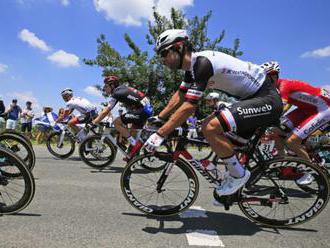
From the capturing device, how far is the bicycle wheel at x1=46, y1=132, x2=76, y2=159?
10.4 metres

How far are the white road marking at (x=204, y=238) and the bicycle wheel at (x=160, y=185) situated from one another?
1.62 ft

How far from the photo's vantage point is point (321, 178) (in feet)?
13.4

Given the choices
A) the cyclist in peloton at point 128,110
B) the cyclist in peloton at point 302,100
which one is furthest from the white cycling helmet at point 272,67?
the cyclist in peloton at point 128,110

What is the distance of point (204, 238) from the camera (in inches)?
148

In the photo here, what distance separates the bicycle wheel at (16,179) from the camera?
161 inches

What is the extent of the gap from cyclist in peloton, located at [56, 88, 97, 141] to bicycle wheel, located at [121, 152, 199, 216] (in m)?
5.78

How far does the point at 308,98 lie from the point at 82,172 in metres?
4.66

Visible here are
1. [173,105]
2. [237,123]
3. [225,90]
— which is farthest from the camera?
[173,105]

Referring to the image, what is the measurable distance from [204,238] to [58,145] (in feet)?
25.1

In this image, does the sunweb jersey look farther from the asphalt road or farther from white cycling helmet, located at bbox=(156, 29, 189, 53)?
the asphalt road

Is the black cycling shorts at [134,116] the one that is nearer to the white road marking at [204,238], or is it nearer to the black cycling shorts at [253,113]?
the black cycling shorts at [253,113]

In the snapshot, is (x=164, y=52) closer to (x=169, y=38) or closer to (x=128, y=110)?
(x=169, y=38)

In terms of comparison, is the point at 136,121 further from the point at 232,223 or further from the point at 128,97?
the point at 232,223

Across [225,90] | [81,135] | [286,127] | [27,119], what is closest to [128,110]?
[81,135]
